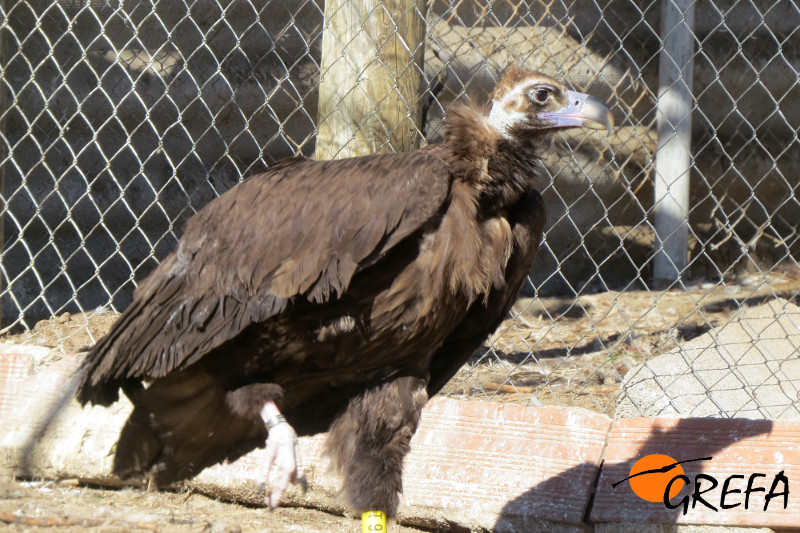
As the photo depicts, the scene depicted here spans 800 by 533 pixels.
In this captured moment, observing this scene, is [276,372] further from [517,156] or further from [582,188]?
[582,188]

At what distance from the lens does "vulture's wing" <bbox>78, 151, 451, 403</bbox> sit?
2539 mm

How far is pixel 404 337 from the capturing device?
275 centimetres

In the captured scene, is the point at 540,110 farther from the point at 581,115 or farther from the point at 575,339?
the point at 575,339

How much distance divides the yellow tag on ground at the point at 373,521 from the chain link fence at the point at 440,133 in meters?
1.67

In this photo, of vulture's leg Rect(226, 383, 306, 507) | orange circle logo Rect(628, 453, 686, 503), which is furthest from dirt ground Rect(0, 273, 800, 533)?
vulture's leg Rect(226, 383, 306, 507)

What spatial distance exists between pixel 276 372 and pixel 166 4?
10.2 ft

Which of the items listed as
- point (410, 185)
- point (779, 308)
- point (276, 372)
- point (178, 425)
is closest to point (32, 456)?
point (178, 425)

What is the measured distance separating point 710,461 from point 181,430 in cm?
202

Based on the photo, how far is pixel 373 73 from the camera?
150 inches

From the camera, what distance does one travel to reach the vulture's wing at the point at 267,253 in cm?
254

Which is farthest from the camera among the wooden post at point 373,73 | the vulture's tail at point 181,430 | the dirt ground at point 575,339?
the dirt ground at point 575,339

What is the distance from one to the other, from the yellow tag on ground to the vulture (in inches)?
1.1

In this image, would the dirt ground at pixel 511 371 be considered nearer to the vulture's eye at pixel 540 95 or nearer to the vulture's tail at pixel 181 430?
the vulture's tail at pixel 181 430

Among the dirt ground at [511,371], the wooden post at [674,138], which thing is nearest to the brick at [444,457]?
the dirt ground at [511,371]
